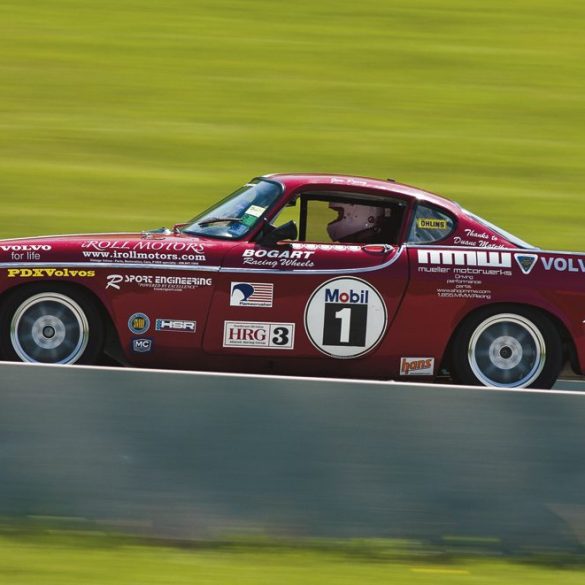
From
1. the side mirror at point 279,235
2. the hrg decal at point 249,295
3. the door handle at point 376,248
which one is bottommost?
the hrg decal at point 249,295

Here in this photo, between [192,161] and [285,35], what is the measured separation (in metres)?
4.02

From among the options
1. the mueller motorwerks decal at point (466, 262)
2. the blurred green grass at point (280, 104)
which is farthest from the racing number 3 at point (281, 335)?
the blurred green grass at point (280, 104)

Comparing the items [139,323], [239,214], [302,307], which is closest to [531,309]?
[302,307]

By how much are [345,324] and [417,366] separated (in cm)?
58

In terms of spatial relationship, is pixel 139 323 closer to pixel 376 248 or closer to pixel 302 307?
pixel 302 307

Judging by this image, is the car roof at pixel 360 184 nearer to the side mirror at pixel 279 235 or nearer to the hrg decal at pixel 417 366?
the side mirror at pixel 279 235

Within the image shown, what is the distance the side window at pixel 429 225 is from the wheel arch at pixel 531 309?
0.58 metres

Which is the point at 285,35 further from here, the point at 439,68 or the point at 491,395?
the point at 491,395

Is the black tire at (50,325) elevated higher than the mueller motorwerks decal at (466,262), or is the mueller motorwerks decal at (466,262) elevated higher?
the mueller motorwerks decal at (466,262)

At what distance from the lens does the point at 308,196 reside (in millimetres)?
7625

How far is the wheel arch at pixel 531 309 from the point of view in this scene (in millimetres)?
7301

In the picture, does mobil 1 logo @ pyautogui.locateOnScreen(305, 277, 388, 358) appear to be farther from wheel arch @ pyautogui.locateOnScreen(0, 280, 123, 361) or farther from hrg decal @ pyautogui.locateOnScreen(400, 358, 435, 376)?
wheel arch @ pyautogui.locateOnScreen(0, 280, 123, 361)

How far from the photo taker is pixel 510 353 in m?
7.40

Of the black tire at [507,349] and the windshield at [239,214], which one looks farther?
the windshield at [239,214]
